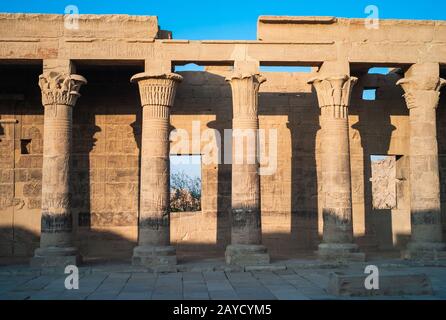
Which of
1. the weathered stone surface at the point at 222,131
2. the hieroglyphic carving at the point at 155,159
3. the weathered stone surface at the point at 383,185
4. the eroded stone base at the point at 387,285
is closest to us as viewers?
the eroded stone base at the point at 387,285

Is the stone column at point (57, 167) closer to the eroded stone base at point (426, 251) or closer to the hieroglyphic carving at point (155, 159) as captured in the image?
the hieroglyphic carving at point (155, 159)

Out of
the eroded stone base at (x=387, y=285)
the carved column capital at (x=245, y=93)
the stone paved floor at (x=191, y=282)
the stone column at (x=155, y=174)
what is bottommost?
the stone paved floor at (x=191, y=282)

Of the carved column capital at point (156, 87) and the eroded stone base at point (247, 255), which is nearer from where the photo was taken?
the eroded stone base at point (247, 255)

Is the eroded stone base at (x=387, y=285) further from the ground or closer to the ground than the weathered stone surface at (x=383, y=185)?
closer to the ground

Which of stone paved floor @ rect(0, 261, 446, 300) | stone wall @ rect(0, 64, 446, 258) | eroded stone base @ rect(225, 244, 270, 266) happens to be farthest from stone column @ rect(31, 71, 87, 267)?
eroded stone base @ rect(225, 244, 270, 266)

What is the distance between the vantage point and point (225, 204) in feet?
57.9

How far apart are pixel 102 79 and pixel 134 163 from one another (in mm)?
2993

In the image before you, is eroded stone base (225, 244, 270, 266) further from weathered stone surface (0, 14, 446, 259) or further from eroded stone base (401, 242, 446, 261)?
eroded stone base (401, 242, 446, 261)

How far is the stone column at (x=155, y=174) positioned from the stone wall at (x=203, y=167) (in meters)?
3.05

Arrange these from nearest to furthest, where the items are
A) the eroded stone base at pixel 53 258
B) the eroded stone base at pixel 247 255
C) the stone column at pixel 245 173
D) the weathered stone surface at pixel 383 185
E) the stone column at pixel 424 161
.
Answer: the eroded stone base at pixel 53 258 → the eroded stone base at pixel 247 255 → the stone column at pixel 245 173 → the stone column at pixel 424 161 → the weathered stone surface at pixel 383 185

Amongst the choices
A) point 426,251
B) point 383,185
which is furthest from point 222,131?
point 383,185

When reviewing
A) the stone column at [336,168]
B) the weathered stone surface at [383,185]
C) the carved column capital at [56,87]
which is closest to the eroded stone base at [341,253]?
the stone column at [336,168]

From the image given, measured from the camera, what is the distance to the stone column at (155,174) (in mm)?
13875

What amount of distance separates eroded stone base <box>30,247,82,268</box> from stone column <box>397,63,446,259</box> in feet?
30.0
